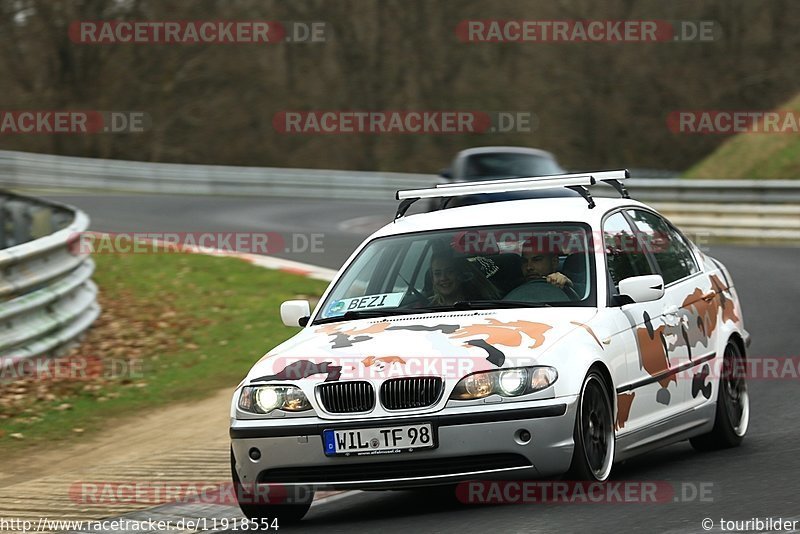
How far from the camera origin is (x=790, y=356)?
12.1 m

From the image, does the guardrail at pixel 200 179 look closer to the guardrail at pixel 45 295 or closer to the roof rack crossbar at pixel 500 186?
the guardrail at pixel 45 295

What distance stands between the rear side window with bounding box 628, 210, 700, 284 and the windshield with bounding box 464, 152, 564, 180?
1289 cm

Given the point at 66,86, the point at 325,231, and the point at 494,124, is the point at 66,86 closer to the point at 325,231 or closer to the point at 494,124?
the point at 494,124

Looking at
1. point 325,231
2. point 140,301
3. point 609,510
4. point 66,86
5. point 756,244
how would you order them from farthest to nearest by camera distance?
1. point 66,86
2. point 325,231
3. point 756,244
4. point 140,301
5. point 609,510

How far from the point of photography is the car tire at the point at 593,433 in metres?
6.84

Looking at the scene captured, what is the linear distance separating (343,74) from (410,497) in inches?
2050

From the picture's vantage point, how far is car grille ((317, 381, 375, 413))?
678 centimetres

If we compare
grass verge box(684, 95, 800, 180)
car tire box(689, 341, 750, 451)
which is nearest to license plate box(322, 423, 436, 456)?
car tire box(689, 341, 750, 451)

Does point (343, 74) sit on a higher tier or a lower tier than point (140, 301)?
higher

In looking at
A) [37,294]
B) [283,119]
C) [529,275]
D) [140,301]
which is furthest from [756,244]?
[283,119]

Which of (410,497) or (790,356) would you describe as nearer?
(410,497)

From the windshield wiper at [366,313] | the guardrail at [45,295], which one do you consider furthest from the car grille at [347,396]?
the guardrail at [45,295]

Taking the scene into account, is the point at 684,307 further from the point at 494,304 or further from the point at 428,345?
the point at 428,345

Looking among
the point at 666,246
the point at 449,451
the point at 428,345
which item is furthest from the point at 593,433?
the point at 666,246
